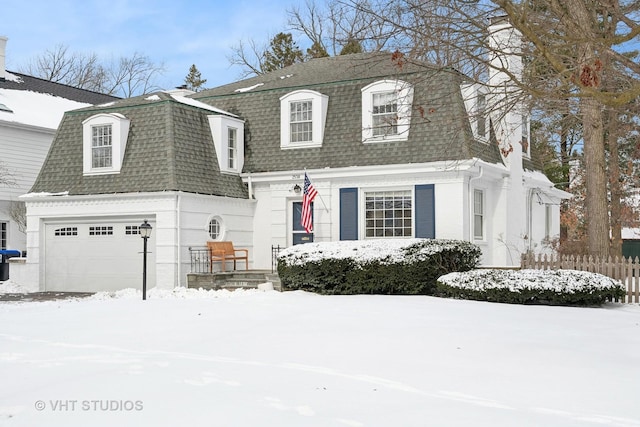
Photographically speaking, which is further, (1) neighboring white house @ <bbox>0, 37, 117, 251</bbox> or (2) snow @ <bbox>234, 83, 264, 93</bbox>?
(1) neighboring white house @ <bbox>0, 37, 117, 251</bbox>

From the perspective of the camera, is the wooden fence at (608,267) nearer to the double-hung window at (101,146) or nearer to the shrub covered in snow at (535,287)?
the shrub covered in snow at (535,287)

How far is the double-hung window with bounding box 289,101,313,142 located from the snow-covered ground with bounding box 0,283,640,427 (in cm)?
769

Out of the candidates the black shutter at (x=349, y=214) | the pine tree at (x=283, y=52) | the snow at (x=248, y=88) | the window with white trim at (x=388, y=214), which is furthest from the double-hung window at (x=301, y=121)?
the pine tree at (x=283, y=52)

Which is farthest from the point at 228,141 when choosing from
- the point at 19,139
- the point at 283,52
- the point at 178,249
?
the point at 283,52

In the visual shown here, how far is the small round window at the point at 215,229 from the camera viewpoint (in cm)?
2009

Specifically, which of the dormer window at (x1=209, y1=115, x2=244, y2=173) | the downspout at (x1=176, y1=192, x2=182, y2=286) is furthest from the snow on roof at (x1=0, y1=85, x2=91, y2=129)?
the downspout at (x1=176, y1=192, x2=182, y2=286)

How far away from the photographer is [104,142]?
798 inches

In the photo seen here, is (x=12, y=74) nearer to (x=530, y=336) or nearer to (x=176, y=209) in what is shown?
(x=176, y=209)

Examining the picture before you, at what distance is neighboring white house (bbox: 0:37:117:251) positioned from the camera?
2625 centimetres

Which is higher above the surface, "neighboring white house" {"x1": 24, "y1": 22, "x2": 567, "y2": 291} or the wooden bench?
"neighboring white house" {"x1": 24, "y1": 22, "x2": 567, "y2": 291}

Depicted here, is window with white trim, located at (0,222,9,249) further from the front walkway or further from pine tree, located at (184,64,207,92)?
pine tree, located at (184,64,207,92)

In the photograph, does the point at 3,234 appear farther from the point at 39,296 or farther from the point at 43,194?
the point at 39,296

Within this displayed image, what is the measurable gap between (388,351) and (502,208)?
12.0 m

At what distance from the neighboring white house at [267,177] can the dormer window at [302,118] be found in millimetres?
33
